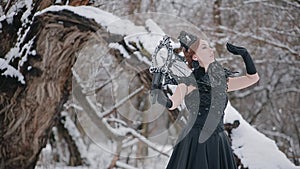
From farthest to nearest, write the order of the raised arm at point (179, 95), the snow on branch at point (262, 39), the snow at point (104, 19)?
1. the snow on branch at point (262, 39)
2. the snow at point (104, 19)
3. the raised arm at point (179, 95)

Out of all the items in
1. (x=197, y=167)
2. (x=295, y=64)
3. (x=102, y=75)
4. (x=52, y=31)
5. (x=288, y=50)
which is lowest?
(x=295, y=64)

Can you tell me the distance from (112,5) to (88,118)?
1.81 metres

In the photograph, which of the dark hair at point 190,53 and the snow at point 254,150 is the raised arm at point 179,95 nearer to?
the dark hair at point 190,53

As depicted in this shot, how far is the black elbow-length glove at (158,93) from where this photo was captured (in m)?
2.06

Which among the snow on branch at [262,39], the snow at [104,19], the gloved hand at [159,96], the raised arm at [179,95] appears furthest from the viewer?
the snow on branch at [262,39]

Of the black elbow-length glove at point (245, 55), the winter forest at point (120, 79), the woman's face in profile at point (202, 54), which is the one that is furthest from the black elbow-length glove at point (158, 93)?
the winter forest at point (120, 79)

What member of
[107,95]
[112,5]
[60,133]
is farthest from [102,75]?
[112,5]

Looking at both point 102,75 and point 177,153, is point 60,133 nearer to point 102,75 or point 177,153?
point 102,75

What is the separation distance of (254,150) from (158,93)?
150 centimetres

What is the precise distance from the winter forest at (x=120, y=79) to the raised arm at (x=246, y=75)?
1.12ft

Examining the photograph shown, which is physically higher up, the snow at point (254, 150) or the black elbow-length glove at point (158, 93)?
the black elbow-length glove at point (158, 93)

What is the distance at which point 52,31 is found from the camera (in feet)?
12.3

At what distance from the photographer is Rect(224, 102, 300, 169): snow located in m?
3.21

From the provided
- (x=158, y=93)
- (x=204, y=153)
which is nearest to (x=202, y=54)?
(x=158, y=93)
